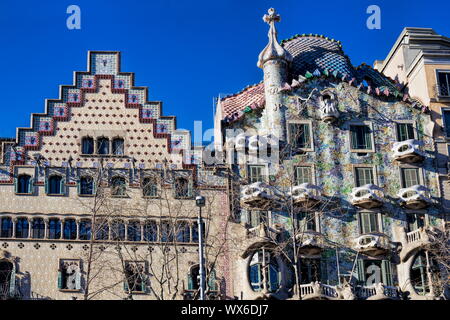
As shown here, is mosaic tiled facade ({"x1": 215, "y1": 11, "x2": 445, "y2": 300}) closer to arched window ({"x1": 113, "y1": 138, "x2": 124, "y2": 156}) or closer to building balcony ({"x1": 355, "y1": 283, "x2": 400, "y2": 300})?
building balcony ({"x1": 355, "y1": 283, "x2": 400, "y2": 300})

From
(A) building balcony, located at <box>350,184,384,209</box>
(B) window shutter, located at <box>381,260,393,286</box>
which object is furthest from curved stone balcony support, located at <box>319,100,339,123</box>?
(B) window shutter, located at <box>381,260,393,286</box>

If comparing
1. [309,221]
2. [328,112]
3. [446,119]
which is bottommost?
[309,221]

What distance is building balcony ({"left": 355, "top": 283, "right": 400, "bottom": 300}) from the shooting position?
115 ft

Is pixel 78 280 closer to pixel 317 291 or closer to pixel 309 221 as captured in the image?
pixel 317 291

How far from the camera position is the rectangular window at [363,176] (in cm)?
3872

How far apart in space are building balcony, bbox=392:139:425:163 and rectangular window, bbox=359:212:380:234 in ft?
9.88

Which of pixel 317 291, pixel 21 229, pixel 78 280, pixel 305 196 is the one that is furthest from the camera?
pixel 305 196

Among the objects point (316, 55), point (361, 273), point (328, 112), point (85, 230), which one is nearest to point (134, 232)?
point (85, 230)

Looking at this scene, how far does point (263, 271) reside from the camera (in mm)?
35250

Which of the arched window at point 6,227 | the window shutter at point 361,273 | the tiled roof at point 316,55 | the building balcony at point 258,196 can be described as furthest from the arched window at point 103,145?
the window shutter at point 361,273

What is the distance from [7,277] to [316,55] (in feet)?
59.7
